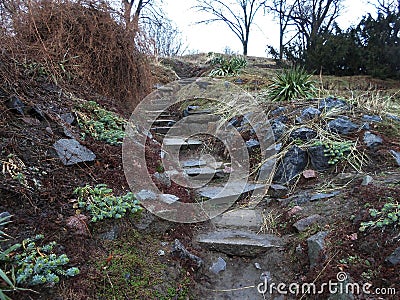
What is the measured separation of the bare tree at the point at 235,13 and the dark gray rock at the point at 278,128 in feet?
39.1

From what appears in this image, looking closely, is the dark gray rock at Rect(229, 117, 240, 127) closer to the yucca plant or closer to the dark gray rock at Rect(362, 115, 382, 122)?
the yucca plant

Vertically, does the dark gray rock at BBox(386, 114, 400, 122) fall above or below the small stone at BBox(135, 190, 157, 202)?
above

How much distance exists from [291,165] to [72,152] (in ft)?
6.58

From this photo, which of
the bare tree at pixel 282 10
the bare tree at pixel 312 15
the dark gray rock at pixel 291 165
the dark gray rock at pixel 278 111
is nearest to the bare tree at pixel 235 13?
the bare tree at pixel 282 10

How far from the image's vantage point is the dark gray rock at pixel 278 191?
2762 millimetres

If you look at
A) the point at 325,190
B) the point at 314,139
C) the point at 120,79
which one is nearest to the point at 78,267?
the point at 325,190

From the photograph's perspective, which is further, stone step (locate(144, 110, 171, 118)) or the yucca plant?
stone step (locate(144, 110, 171, 118))

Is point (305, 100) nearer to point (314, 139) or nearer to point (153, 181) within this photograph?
point (314, 139)

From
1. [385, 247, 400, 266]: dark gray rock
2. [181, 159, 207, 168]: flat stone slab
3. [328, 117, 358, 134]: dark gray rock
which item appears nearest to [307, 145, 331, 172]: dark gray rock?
[328, 117, 358, 134]: dark gray rock

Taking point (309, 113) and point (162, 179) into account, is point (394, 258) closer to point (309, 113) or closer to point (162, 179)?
point (162, 179)

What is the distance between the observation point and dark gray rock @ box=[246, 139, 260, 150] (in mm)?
3396

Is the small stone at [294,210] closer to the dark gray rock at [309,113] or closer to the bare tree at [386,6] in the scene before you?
the dark gray rock at [309,113]

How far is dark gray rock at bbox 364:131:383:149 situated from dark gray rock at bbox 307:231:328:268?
1.43 m

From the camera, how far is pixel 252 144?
11.2ft
